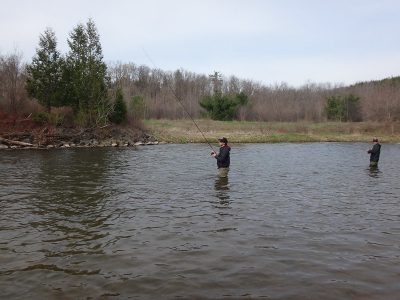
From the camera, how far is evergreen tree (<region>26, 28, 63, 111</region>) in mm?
43562

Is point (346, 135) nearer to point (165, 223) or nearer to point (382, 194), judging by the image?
point (382, 194)

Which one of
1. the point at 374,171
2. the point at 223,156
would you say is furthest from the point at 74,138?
the point at 374,171

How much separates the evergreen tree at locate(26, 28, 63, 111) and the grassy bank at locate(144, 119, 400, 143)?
1264cm

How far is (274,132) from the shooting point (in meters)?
56.2

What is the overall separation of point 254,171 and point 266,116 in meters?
63.7

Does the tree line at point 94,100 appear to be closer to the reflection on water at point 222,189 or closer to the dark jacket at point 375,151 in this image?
the reflection on water at point 222,189

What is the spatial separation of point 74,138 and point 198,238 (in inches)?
1350

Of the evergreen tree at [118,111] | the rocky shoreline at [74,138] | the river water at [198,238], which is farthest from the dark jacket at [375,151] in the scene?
the evergreen tree at [118,111]

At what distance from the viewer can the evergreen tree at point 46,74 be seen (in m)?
43.6

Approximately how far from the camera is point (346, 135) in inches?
2250

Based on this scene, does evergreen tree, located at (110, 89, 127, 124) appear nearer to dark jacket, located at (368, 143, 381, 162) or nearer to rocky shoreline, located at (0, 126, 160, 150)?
rocky shoreline, located at (0, 126, 160, 150)

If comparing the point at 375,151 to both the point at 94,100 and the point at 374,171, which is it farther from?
the point at 94,100

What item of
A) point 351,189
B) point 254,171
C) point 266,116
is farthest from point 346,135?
point 351,189

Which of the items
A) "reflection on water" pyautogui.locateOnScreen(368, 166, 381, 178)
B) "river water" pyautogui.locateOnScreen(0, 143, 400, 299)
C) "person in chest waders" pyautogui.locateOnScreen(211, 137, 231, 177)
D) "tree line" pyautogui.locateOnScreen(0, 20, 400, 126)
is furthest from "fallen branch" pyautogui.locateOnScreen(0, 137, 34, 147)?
"reflection on water" pyautogui.locateOnScreen(368, 166, 381, 178)
